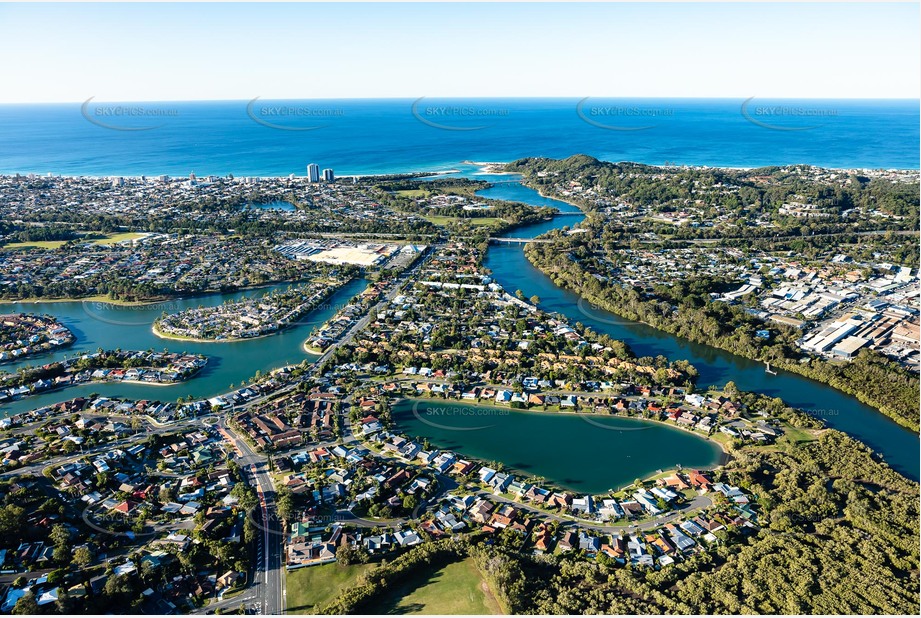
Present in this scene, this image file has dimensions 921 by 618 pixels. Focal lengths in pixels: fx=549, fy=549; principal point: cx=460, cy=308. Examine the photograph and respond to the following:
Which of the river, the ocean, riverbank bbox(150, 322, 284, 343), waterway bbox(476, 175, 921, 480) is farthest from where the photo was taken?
the ocean

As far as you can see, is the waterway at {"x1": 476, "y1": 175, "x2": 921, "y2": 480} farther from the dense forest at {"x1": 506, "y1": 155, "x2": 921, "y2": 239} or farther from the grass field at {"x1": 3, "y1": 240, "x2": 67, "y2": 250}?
the grass field at {"x1": 3, "y1": 240, "x2": 67, "y2": 250}

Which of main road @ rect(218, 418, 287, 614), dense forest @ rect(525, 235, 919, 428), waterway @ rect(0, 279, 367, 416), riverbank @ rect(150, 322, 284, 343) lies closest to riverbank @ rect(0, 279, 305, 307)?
waterway @ rect(0, 279, 367, 416)

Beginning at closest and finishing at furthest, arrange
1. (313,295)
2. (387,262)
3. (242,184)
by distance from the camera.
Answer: (313,295) < (387,262) < (242,184)

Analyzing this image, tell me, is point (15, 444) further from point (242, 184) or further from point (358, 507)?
point (242, 184)

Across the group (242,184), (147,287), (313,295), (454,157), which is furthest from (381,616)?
(454,157)

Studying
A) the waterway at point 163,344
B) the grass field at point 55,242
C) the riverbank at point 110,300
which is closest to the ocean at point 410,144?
the grass field at point 55,242

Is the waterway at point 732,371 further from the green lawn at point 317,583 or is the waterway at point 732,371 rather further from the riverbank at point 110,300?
the riverbank at point 110,300
